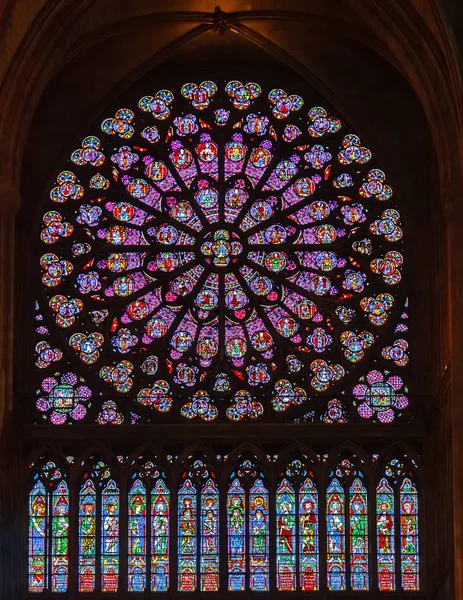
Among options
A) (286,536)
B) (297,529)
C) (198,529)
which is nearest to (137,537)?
(198,529)

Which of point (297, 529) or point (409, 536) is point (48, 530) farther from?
point (409, 536)

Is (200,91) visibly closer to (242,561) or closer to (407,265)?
(407,265)

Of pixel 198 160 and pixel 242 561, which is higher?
pixel 198 160

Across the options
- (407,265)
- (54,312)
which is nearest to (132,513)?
(54,312)

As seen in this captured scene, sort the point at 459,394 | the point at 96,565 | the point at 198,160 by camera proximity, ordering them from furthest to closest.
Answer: the point at 198,160 → the point at 96,565 → the point at 459,394

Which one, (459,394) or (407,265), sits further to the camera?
(407,265)

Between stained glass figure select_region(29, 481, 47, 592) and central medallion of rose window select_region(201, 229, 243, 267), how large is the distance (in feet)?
12.8

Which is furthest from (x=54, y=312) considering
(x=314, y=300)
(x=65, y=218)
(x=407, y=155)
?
(x=407, y=155)

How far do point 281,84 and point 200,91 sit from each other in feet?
3.78

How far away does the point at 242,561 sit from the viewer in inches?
1092

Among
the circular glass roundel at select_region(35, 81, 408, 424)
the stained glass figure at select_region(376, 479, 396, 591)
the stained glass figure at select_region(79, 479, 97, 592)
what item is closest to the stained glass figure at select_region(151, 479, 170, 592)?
the stained glass figure at select_region(79, 479, 97, 592)

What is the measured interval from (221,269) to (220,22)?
336 centimetres

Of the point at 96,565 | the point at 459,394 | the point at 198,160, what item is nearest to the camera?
the point at 459,394

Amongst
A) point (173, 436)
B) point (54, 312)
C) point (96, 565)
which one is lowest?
point (96, 565)
